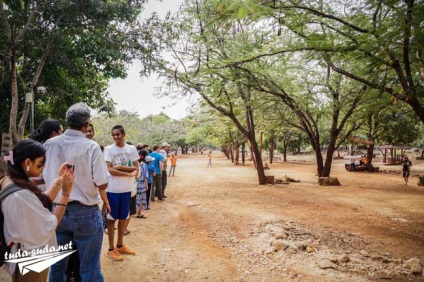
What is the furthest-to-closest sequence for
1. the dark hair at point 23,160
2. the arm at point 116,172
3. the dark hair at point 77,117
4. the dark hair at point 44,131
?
1. the arm at point 116,172
2. the dark hair at point 44,131
3. the dark hair at point 77,117
4. the dark hair at point 23,160

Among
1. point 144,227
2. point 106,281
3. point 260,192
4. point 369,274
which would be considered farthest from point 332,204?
point 106,281

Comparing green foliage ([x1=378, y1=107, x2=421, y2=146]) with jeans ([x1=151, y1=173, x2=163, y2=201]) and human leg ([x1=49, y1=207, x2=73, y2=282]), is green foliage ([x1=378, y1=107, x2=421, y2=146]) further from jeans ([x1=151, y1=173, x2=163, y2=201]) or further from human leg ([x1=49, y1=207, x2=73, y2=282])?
human leg ([x1=49, y1=207, x2=73, y2=282])

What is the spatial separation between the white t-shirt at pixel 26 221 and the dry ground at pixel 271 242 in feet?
7.04

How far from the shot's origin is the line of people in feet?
5.93

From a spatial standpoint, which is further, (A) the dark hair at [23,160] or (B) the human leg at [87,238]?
Result: (B) the human leg at [87,238]

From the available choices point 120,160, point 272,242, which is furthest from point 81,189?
point 272,242

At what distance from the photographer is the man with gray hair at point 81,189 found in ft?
8.49

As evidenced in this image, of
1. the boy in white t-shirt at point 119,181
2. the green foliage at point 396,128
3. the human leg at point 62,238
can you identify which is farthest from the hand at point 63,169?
the green foliage at point 396,128

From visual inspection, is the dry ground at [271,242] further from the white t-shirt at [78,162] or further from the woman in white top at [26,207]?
the woman in white top at [26,207]

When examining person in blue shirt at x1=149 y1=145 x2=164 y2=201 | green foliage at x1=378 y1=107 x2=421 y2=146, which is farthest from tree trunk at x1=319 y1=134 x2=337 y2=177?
green foliage at x1=378 y1=107 x2=421 y2=146

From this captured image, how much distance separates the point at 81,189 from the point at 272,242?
4003 mm

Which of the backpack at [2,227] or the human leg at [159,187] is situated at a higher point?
the backpack at [2,227]

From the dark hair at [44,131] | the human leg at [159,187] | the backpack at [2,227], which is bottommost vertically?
the human leg at [159,187]

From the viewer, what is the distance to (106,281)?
11.8 feet
